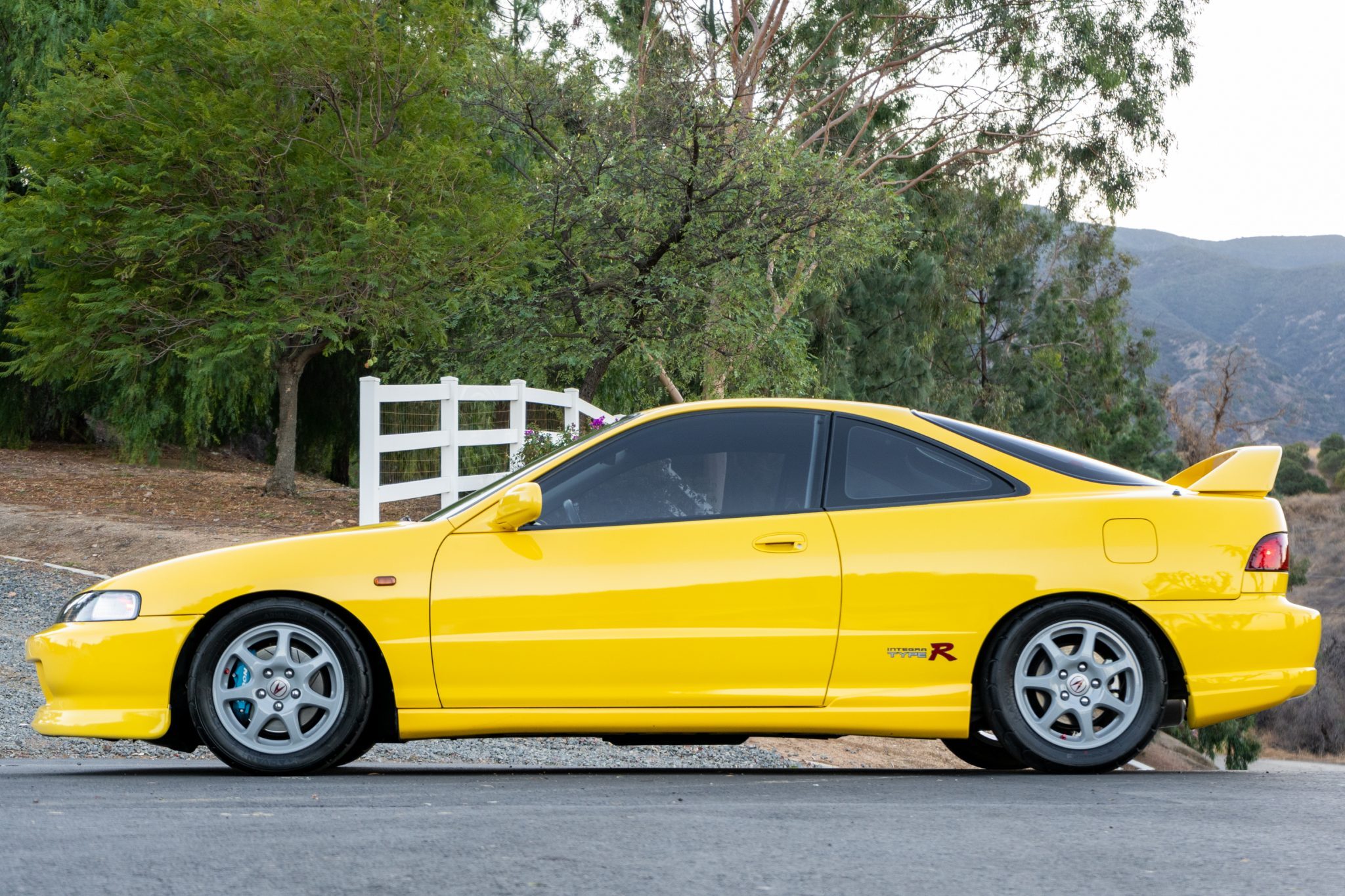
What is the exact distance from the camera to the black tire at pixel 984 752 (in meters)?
6.68

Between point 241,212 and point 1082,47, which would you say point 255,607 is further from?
point 1082,47

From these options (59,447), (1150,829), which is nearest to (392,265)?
(59,447)

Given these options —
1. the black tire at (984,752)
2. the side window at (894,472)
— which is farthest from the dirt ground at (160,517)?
the side window at (894,472)

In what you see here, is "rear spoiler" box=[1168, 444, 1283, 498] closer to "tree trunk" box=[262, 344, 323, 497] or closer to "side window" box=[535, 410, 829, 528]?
"side window" box=[535, 410, 829, 528]

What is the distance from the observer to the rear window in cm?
609

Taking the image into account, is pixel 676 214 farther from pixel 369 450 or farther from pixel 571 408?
pixel 369 450

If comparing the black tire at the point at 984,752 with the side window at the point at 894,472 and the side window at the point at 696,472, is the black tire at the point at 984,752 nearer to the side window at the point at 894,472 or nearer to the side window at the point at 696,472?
the side window at the point at 894,472

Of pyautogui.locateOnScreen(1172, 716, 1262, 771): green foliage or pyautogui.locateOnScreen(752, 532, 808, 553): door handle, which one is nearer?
pyautogui.locateOnScreen(752, 532, 808, 553): door handle

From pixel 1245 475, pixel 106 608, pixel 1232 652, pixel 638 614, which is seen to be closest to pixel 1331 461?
pixel 1245 475

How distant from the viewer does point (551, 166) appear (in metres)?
23.3

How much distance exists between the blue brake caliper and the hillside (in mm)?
110220

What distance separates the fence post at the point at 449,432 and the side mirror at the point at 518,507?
9783mm

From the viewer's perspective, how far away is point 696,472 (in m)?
6.02

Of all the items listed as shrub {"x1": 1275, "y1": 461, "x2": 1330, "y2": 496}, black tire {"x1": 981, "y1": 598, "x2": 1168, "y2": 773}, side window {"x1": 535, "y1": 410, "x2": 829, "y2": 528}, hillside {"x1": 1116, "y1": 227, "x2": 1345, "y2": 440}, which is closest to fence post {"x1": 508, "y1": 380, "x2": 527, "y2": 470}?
side window {"x1": 535, "y1": 410, "x2": 829, "y2": 528}
